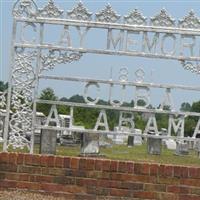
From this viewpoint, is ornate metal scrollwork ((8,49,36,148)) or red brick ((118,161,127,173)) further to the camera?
ornate metal scrollwork ((8,49,36,148))

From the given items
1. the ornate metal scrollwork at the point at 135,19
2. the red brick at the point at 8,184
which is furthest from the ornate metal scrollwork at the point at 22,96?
the red brick at the point at 8,184

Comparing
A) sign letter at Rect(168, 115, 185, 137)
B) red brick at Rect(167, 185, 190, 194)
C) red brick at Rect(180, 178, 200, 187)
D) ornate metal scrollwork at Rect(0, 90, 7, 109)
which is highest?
ornate metal scrollwork at Rect(0, 90, 7, 109)

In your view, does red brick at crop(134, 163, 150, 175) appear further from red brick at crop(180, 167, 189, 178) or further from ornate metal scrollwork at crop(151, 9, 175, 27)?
ornate metal scrollwork at crop(151, 9, 175, 27)

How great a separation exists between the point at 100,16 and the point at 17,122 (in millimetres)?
2416

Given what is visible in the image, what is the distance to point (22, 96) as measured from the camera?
409 inches

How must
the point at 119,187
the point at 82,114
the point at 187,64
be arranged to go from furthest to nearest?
the point at 82,114 < the point at 187,64 < the point at 119,187

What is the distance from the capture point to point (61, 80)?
10.2 m

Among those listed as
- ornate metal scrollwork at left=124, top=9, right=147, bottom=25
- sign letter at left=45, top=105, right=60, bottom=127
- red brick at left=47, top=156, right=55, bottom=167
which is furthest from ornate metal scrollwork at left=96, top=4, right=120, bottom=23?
red brick at left=47, top=156, right=55, bottom=167

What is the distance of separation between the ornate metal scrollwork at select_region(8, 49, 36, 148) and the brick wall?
3.98 meters

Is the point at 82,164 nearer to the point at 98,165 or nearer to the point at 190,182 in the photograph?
the point at 98,165

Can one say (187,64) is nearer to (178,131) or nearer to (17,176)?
(178,131)

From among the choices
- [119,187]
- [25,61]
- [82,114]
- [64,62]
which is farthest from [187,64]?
[82,114]

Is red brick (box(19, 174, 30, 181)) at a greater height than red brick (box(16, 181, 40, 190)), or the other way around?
red brick (box(19, 174, 30, 181))

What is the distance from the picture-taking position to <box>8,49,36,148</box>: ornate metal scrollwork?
10.3 metres
